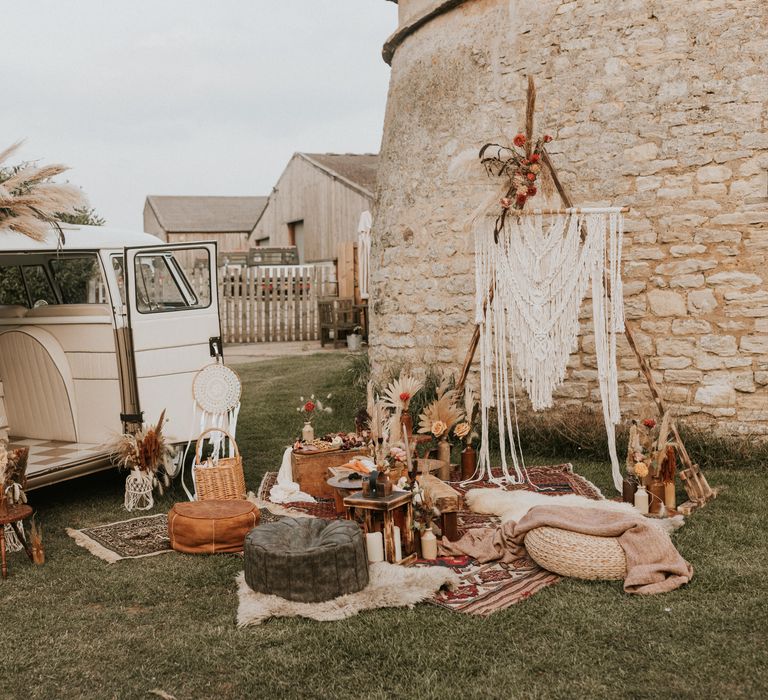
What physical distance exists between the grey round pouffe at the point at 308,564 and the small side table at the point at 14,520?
160 cm

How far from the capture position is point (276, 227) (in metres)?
28.1

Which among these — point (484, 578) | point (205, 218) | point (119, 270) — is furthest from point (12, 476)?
point (205, 218)

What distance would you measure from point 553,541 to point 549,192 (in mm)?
3087

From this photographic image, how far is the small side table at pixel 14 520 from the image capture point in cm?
520

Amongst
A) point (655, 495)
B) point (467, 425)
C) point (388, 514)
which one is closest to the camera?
point (388, 514)

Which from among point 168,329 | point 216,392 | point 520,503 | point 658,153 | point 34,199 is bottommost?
point 520,503

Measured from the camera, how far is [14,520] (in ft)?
17.3

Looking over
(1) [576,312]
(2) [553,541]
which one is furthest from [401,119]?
(2) [553,541]

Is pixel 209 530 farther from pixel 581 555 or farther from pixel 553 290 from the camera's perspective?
pixel 553 290

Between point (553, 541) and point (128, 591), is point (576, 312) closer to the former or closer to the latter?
point (553, 541)

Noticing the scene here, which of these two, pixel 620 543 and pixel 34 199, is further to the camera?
pixel 34 199

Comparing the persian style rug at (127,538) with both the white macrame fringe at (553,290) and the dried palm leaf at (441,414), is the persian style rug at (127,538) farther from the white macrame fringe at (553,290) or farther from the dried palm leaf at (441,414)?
the white macrame fringe at (553,290)

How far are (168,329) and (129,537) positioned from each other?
187 cm

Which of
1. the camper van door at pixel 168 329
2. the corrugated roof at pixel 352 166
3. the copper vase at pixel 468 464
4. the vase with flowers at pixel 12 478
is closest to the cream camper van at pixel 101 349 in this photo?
the camper van door at pixel 168 329
